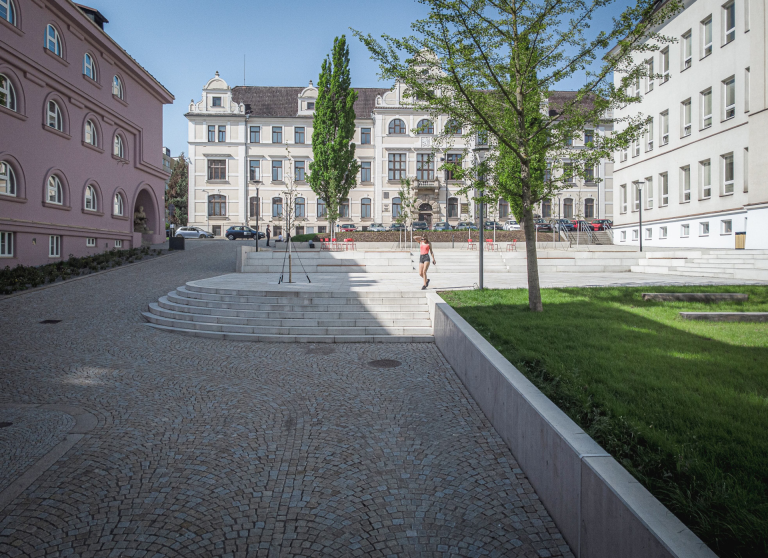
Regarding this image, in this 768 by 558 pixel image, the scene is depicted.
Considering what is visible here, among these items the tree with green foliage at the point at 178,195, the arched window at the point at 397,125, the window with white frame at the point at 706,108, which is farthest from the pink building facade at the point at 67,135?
the tree with green foliage at the point at 178,195

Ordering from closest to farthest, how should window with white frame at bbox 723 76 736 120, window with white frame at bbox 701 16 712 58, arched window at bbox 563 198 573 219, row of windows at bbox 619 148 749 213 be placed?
window with white frame at bbox 723 76 736 120 → row of windows at bbox 619 148 749 213 → window with white frame at bbox 701 16 712 58 → arched window at bbox 563 198 573 219

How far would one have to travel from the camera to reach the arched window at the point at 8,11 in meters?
19.0

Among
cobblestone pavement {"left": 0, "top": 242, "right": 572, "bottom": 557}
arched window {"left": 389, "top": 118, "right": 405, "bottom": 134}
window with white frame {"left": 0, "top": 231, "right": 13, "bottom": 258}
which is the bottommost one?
cobblestone pavement {"left": 0, "top": 242, "right": 572, "bottom": 557}

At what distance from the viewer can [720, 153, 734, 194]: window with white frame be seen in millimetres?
25280

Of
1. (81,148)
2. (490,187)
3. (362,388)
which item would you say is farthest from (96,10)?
(362,388)

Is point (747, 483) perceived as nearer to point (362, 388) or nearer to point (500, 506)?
point (500, 506)

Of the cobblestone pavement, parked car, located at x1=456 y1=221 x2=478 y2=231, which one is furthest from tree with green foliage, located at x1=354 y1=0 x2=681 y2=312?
parked car, located at x1=456 y1=221 x2=478 y2=231

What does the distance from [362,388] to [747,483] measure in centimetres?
499

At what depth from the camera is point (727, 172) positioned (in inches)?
1008

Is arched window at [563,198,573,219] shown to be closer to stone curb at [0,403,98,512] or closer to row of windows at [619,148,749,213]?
row of windows at [619,148,749,213]

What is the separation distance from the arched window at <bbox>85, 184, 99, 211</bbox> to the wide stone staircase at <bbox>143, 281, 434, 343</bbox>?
1543 centimetres

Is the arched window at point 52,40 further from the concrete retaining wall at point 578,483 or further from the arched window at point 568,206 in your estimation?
the arched window at point 568,206

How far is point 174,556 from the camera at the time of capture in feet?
10.8

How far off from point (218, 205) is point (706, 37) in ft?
152
